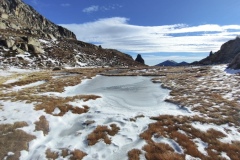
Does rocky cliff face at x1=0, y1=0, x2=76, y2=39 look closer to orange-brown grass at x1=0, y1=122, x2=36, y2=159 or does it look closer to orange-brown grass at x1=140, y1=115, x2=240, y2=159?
orange-brown grass at x1=0, y1=122, x2=36, y2=159

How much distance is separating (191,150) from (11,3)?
18816 centimetres

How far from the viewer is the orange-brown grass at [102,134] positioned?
11504 mm

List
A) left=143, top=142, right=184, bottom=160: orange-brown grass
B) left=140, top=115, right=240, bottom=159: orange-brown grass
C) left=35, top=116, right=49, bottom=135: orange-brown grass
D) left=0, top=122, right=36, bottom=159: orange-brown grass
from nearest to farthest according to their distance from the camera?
1. left=143, top=142, right=184, bottom=160: orange-brown grass
2. left=0, top=122, right=36, bottom=159: orange-brown grass
3. left=140, top=115, right=240, bottom=159: orange-brown grass
4. left=35, top=116, right=49, bottom=135: orange-brown grass

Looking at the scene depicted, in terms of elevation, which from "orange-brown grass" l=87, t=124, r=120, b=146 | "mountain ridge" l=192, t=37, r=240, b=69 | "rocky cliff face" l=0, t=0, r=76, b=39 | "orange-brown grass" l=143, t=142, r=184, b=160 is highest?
"rocky cliff face" l=0, t=0, r=76, b=39

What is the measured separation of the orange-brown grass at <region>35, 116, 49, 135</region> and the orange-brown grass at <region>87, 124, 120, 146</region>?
3.22 m

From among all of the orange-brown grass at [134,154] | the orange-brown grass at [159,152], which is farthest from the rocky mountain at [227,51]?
the orange-brown grass at [134,154]

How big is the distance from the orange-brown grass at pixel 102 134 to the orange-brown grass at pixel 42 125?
3.22 metres

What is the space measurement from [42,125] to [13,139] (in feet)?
8.16

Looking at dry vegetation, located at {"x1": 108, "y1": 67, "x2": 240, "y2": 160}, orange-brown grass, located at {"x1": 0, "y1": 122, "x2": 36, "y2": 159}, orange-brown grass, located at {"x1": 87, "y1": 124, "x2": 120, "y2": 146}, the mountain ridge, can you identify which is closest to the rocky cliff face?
the mountain ridge

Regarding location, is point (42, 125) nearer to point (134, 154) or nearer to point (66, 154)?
point (66, 154)

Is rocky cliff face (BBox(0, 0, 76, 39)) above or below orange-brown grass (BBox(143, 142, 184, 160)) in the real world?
above

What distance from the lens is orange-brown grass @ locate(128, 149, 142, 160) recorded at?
31.6 ft

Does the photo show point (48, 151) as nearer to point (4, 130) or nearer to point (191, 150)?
point (4, 130)

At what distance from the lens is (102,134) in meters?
12.3
